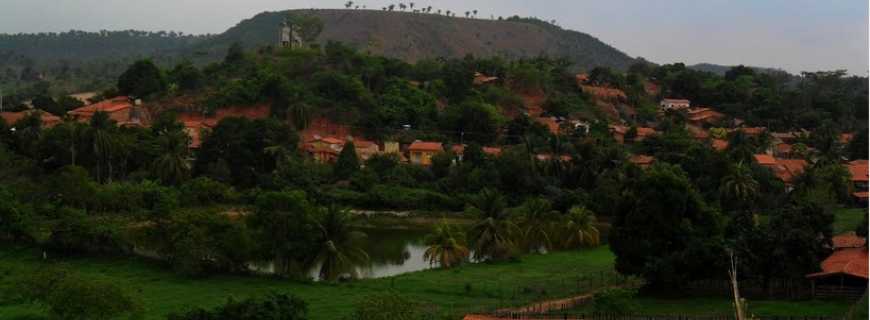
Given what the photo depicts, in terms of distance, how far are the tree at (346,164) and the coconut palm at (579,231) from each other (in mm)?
16026

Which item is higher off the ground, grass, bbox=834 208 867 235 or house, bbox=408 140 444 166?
house, bbox=408 140 444 166

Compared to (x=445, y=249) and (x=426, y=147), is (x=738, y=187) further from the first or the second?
(x=426, y=147)

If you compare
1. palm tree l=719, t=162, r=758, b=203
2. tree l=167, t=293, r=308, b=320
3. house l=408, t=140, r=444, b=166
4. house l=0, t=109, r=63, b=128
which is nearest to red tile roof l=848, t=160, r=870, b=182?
palm tree l=719, t=162, r=758, b=203

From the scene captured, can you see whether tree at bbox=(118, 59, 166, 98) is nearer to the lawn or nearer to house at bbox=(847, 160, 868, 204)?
the lawn

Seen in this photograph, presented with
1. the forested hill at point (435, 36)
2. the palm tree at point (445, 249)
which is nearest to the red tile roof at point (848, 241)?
the palm tree at point (445, 249)

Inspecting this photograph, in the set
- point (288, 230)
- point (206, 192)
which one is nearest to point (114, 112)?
point (206, 192)

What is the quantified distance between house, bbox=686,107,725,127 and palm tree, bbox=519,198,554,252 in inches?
1549

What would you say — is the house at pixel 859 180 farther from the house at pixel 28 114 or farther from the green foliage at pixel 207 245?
the house at pixel 28 114

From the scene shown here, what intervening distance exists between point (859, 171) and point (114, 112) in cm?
4536

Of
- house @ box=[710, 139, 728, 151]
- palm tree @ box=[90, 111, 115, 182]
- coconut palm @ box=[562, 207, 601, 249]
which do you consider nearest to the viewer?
coconut palm @ box=[562, 207, 601, 249]

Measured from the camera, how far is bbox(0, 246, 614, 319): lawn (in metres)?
25.3

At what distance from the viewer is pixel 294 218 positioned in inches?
1182

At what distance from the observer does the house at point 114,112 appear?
6150cm

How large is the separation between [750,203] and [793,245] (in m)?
19.7
